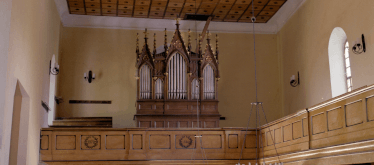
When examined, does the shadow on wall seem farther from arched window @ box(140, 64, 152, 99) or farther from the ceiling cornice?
the ceiling cornice

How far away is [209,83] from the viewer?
13.6 metres

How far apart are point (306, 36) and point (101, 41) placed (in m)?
6.72

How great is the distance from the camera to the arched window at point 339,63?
1130 centimetres

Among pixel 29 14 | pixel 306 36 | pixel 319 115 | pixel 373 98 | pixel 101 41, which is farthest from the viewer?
pixel 101 41

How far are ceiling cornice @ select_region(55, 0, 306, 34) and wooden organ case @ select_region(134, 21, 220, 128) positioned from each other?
158 cm

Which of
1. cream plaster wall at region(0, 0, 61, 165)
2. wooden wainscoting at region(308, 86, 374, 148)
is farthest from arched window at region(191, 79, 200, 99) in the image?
wooden wainscoting at region(308, 86, 374, 148)

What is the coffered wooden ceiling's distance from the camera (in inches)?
540

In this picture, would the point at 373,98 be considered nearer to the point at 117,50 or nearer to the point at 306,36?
the point at 306,36

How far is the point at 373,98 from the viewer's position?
643 cm

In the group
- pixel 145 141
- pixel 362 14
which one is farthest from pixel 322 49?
pixel 145 141

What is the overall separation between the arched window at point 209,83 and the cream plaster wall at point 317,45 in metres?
2.69

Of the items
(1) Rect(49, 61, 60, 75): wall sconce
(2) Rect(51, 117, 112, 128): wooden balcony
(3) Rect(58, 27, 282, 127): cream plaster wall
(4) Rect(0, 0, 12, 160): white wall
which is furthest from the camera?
(3) Rect(58, 27, 282, 127): cream plaster wall

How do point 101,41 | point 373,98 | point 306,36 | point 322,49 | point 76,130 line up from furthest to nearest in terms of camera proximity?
1. point 101,41
2. point 306,36
3. point 322,49
4. point 76,130
5. point 373,98

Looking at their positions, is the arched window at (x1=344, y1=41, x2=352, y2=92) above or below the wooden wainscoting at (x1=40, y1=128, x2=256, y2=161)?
above
